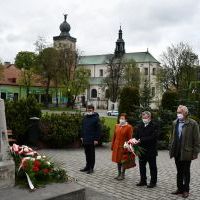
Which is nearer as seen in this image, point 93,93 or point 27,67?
point 27,67

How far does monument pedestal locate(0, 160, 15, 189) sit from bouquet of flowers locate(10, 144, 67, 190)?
22 cm

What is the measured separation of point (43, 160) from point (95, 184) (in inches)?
102

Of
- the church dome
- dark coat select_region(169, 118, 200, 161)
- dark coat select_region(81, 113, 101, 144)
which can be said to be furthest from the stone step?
the church dome

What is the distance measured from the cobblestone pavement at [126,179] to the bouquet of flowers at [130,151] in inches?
15.7

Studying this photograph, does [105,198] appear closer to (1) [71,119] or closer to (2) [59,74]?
(1) [71,119]

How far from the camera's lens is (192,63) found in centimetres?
5625

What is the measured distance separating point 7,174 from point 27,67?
196 ft

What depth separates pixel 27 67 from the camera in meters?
64.8

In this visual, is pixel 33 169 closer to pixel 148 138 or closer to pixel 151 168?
pixel 148 138

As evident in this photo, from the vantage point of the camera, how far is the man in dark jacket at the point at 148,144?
30.2ft

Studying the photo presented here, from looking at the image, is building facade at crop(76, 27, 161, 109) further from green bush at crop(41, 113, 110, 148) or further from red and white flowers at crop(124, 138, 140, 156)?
red and white flowers at crop(124, 138, 140, 156)

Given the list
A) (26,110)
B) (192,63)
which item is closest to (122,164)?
(26,110)

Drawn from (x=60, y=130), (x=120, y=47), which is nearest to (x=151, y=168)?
(x=60, y=130)

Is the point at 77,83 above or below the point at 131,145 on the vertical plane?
above
